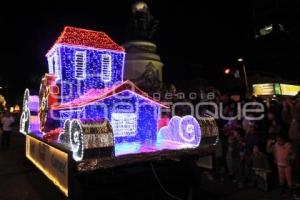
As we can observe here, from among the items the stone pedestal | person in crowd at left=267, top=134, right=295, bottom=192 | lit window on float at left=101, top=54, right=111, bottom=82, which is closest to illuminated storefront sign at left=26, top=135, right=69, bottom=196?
lit window on float at left=101, top=54, right=111, bottom=82

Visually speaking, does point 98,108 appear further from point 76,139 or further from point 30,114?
point 30,114

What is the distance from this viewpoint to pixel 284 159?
26.6ft

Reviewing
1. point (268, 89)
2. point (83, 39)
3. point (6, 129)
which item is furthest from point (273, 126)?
point (268, 89)

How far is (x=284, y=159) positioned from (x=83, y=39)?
6.69 m

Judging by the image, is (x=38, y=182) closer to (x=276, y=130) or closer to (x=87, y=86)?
(x=87, y=86)

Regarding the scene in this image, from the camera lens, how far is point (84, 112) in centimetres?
807

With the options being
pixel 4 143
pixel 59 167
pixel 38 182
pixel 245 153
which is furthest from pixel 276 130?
pixel 4 143

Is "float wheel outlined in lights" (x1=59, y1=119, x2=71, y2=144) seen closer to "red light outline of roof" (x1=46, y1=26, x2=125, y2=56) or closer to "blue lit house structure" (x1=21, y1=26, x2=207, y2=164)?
"blue lit house structure" (x1=21, y1=26, x2=207, y2=164)

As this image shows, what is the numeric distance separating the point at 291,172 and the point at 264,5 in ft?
147

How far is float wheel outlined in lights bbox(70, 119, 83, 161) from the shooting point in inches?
239

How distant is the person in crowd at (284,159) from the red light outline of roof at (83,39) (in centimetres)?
564

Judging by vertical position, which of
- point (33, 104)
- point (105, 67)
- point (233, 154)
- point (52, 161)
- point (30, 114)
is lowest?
point (233, 154)

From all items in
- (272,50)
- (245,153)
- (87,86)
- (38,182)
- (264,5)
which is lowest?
(38,182)

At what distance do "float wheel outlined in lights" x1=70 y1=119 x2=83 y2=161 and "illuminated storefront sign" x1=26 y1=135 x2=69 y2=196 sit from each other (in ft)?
0.71
